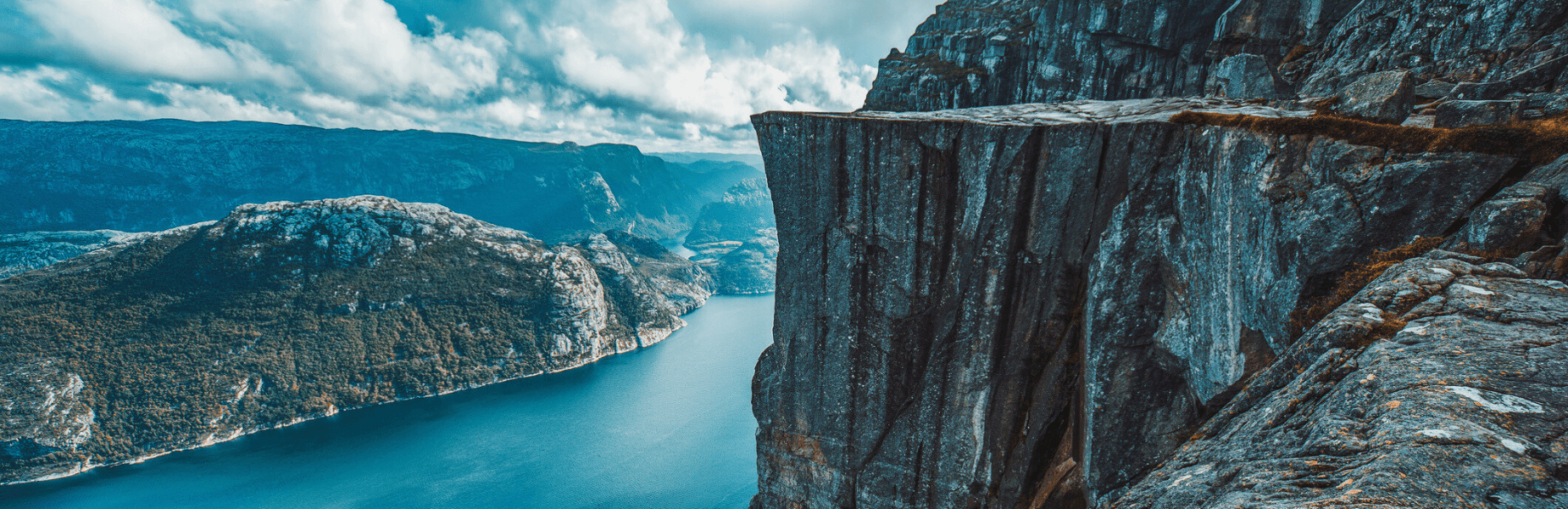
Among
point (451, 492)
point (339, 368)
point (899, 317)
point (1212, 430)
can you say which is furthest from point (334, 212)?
point (1212, 430)

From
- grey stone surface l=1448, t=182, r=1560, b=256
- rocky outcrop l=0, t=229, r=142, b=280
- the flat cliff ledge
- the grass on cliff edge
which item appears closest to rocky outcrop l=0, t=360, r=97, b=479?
rocky outcrop l=0, t=229, r=142, b=280

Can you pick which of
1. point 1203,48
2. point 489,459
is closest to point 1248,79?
point 1203,48

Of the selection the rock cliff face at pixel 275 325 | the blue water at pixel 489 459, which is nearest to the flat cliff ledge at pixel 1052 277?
the blue water at pixel 489 459

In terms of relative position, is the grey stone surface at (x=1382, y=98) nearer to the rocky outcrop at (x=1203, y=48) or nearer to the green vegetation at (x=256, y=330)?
the rocky outcrop at (x=1203, y=48)

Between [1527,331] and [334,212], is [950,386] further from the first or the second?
[334,212]

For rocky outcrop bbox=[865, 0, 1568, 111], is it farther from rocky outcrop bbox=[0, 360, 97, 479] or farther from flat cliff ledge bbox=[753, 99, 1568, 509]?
rocky outcrop bbox=[0, 360, 97, 479]

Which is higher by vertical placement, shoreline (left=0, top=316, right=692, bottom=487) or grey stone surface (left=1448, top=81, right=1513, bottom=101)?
grey stone surface (left=1448, top=81, right=1513, bottom=101)
